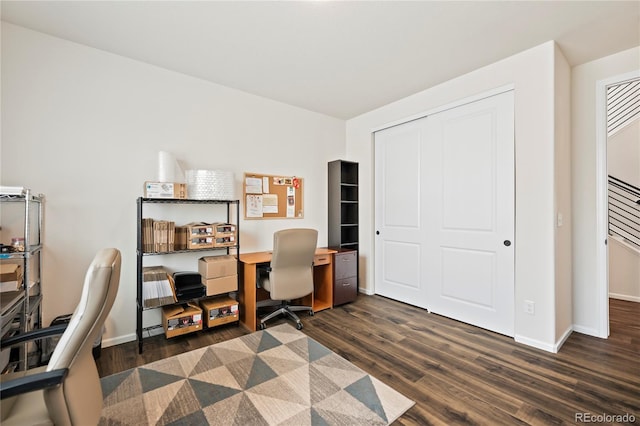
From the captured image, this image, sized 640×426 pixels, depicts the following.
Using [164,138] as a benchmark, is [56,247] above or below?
below

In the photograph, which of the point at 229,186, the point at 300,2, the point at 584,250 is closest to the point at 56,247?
the point at 229,186

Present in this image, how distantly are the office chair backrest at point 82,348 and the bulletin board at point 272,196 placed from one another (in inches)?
91.7

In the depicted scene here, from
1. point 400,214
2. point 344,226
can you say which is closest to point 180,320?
point 344,226

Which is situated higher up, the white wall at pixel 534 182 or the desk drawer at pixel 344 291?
the white wall at pixel 534 182

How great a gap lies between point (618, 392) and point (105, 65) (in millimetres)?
4854

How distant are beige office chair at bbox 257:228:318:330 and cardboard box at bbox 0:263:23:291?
187cm

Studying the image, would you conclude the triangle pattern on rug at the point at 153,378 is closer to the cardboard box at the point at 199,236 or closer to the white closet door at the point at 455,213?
the cardboard box at the point at 199,236

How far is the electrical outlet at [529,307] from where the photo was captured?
99.8 inches

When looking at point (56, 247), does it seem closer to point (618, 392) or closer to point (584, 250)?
point (618, 392)

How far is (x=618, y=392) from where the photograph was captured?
6.20 feet

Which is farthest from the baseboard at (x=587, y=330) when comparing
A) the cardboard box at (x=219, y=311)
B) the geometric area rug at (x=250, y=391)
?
the cardboard box at (x=219, y=311)

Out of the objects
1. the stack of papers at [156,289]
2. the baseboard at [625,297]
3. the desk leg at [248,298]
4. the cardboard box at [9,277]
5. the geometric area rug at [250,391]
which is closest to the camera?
the geometric area rug at [250,391]

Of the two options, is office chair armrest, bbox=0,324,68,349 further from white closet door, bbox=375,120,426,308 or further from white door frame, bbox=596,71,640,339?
white door frame, bbox=596,71,640,339

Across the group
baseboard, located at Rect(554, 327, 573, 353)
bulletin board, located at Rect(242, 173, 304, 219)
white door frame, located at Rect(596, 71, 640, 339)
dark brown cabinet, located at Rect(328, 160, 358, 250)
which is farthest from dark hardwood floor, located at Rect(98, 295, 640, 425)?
bulletin board, located at Rect(242, 173, 304, 219)
